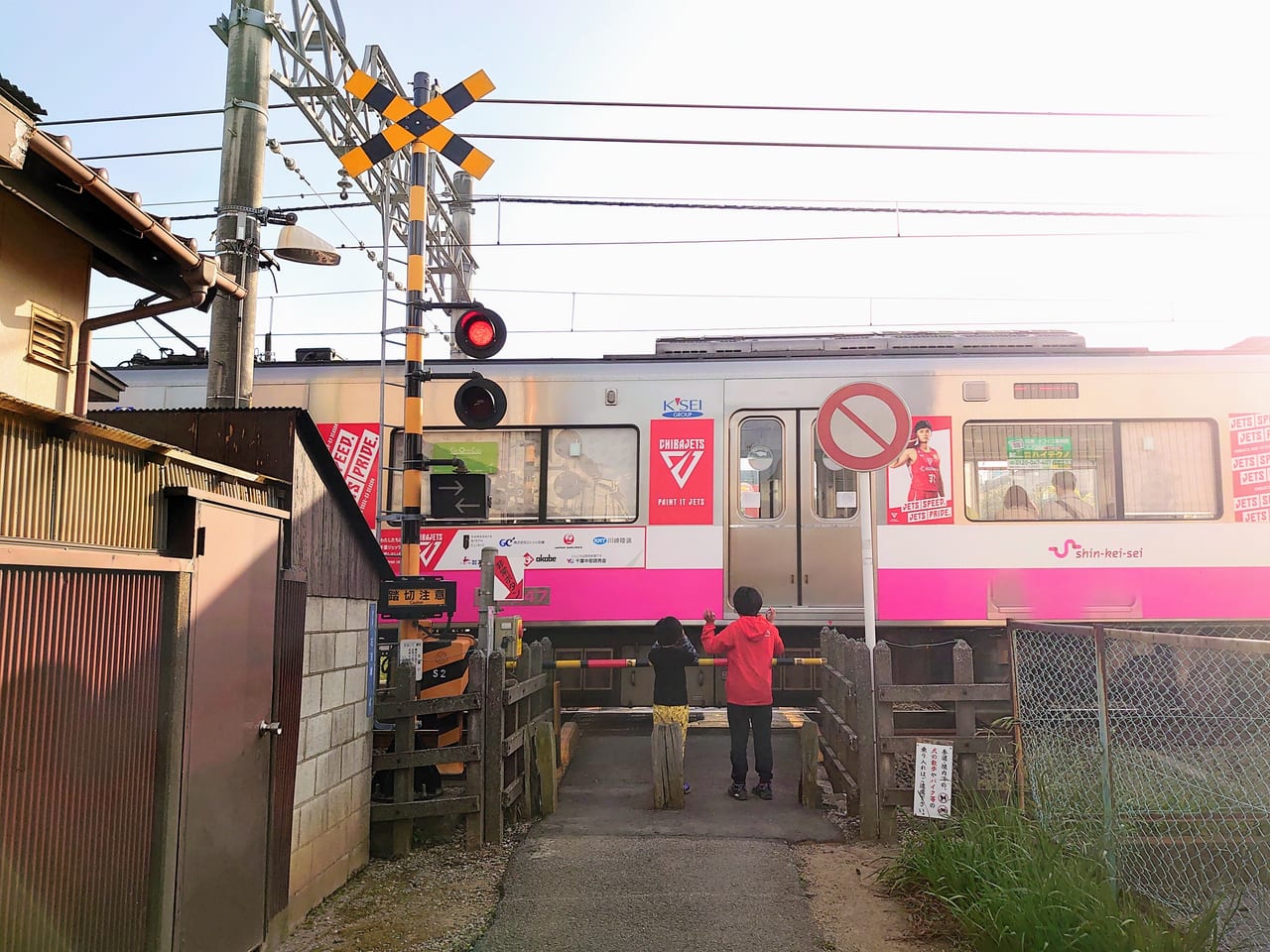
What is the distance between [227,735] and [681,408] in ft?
20.4

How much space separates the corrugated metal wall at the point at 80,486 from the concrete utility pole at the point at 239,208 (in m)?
4.15

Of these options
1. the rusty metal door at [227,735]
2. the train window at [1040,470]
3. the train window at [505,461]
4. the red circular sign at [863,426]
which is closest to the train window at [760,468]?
the train window at [1040,470]

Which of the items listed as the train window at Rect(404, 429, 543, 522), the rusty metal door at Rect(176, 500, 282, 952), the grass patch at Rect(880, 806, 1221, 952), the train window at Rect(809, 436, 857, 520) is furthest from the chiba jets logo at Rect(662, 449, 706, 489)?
the rusty metal door at Rect(176, 500, 282, 952)

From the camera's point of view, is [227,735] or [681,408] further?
[681,408]

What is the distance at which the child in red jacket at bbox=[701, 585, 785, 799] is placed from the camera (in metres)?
6.99

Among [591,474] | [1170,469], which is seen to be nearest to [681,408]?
[591,474]

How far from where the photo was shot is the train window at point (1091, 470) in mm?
9195

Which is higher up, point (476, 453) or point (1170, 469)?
point (476, 453)

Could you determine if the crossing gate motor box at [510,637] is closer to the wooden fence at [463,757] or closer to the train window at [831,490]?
the wooden fence at [463,757]

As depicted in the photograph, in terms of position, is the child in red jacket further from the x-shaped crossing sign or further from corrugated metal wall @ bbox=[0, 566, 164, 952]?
corrugated metal wall @ bbox=[0, 566, 164, 952]

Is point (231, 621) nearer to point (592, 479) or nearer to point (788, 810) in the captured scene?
point (788, 810)

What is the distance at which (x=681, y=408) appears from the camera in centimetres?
950

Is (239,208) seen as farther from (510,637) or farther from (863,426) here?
(863,426)

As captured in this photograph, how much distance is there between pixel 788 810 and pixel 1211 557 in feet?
17.6
